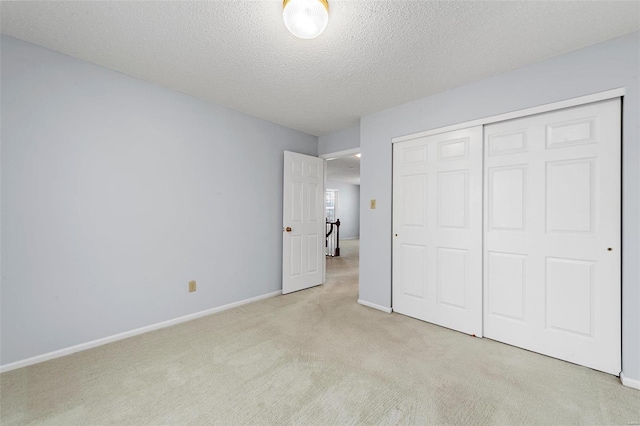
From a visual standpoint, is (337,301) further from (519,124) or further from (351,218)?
(351,218)

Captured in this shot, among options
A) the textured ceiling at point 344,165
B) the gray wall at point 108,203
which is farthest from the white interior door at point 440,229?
the textured ceiling at point 344,165

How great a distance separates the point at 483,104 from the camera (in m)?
2.54

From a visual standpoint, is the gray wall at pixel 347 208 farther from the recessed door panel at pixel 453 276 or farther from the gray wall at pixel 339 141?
the recessed door panel at pixel 453 276

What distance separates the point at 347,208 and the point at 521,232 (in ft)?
30.7

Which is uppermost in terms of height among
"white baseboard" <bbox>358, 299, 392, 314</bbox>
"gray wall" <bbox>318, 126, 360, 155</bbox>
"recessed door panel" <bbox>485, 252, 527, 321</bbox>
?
"gray wall" <bbox>318, 126, 360, 155</bbox>

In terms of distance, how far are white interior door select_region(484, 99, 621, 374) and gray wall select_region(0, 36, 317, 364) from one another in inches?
110

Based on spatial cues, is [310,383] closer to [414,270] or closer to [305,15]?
[414,270]

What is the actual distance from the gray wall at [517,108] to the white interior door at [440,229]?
6.1 inches

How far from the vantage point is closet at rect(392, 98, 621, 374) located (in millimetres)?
1992

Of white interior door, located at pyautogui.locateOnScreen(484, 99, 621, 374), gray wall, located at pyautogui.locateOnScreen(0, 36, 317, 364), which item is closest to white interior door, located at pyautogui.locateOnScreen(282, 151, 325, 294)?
gray wall, located at pyautogui.locateOnScreen(0, 36, 317, 364)

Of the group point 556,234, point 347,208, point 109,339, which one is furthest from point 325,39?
point 347,208

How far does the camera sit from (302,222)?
4.06 meters

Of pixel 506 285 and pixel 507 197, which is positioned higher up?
pixel 507 197

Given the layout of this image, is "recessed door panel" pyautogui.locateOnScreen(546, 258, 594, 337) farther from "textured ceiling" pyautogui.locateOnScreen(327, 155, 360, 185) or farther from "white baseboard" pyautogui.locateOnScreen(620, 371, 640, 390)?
"textured ceiling" pyautogui.locateOnScreen(327, 155, 360, 185)
